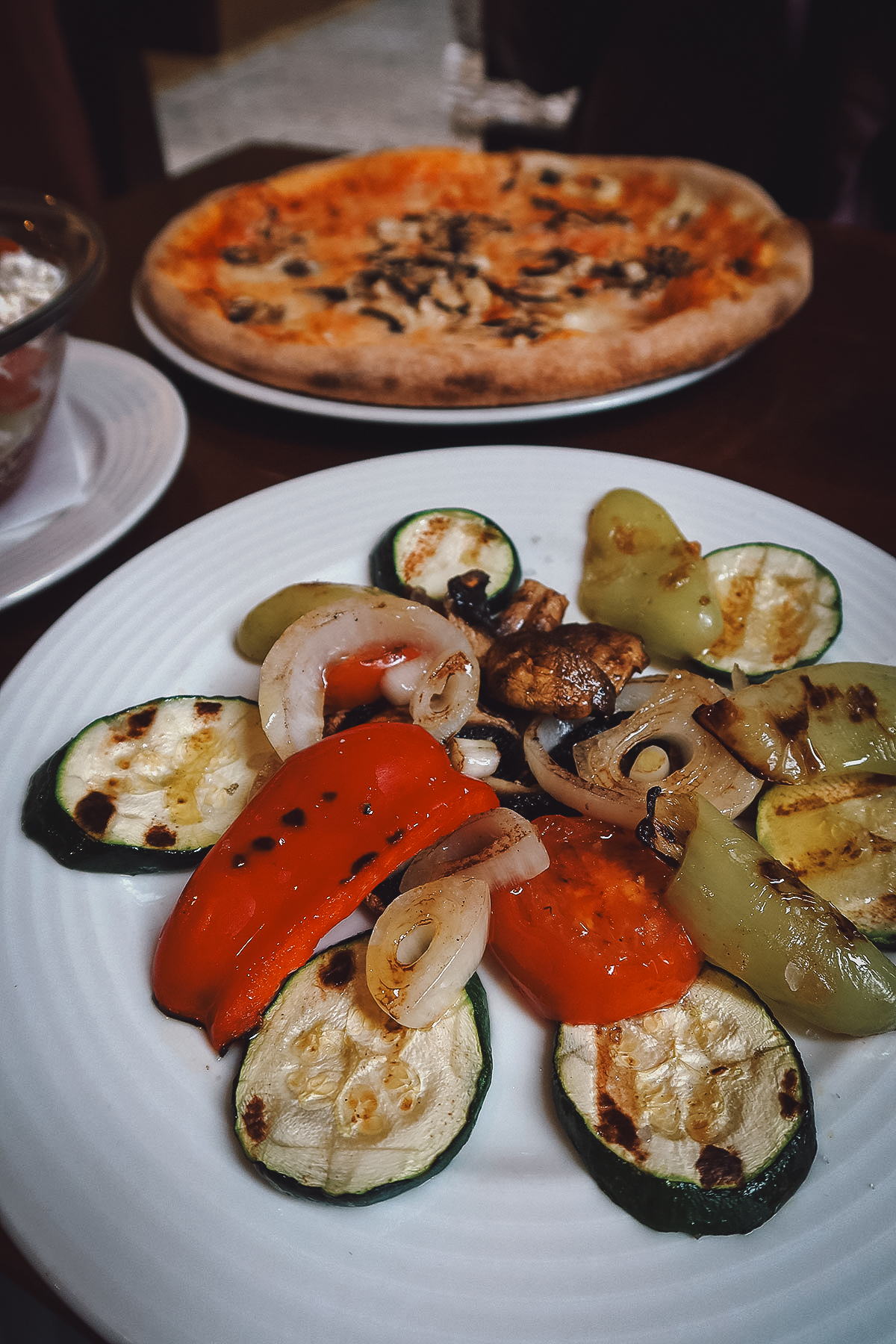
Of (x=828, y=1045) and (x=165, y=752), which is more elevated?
(x=165, y=752)

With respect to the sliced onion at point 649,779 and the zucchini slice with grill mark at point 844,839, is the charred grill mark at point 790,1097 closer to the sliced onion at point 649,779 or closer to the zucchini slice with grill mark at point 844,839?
the zucchini slice with grill mark at point 844,839

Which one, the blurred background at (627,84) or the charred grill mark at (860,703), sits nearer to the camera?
the charred grill mark at (860,703)

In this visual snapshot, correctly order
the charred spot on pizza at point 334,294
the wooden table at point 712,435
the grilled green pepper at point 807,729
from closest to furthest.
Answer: the grilled green pepper at point 807,729
the wooden table at point 712,435
the charred spot on pizza at point 334,294

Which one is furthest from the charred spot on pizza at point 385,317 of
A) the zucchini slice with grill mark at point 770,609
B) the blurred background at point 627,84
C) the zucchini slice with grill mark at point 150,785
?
the blurred background at point 627,84

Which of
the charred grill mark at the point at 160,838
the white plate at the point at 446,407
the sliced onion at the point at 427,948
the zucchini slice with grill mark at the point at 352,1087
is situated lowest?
the zucchini slice with grill mark at the point at 352,1087

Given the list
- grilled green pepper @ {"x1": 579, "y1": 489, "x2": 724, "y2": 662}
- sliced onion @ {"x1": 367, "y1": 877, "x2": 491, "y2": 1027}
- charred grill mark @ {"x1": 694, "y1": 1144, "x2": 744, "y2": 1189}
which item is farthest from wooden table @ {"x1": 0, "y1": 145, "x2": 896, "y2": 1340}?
charred grill mark @ {"x1": 694, "y1": 1144, "x2": 744, "y2": 1189}

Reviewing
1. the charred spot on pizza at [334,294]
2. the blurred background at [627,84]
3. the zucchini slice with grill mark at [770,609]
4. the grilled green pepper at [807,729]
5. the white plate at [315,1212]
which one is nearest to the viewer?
the white plate at [315,1212]

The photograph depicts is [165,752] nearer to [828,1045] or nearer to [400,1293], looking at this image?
[400,1293]

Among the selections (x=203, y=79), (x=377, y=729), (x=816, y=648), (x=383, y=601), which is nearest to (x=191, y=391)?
(x=383, y=601)
